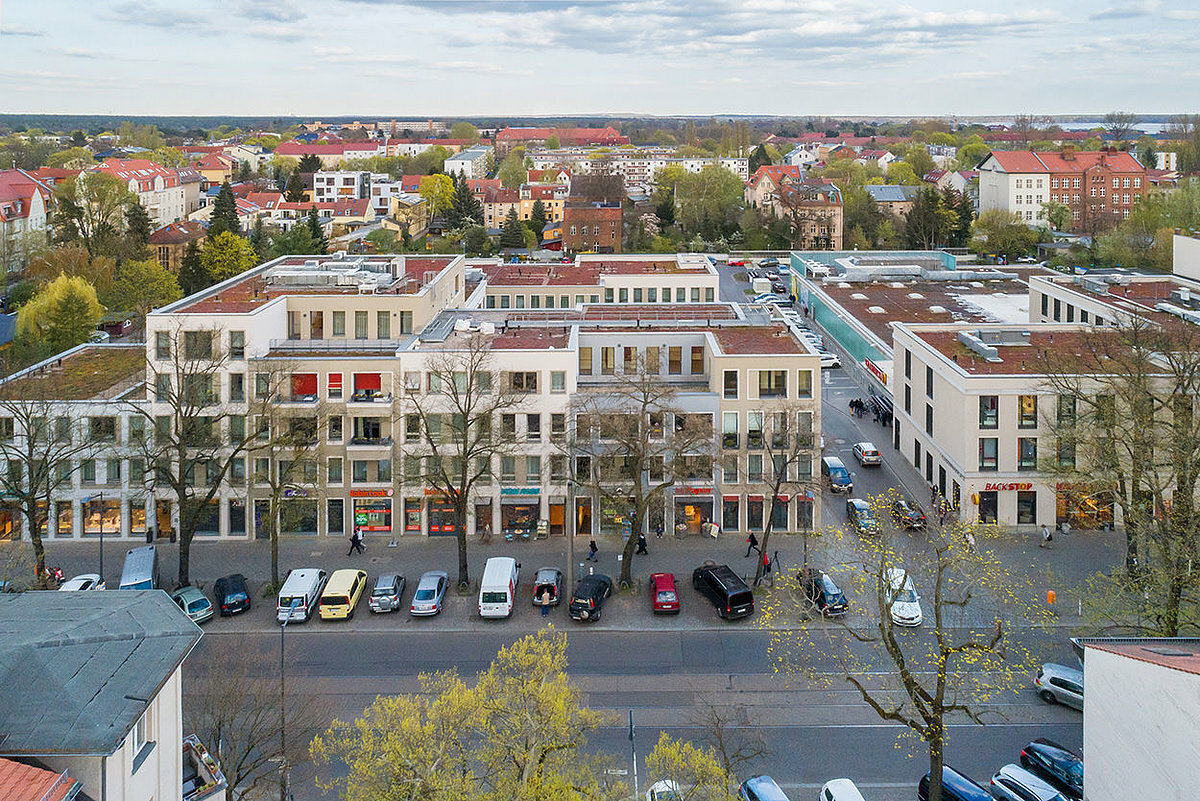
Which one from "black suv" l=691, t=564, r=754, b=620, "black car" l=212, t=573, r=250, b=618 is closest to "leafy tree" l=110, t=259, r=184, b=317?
"black car" l=212, t=573, r=250, b=618

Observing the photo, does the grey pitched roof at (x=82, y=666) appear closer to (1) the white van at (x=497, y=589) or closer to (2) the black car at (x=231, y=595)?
(2) the black car at (x=231, y=595)

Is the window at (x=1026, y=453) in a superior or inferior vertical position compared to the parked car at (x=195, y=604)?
superior

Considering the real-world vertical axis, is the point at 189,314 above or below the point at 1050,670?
above

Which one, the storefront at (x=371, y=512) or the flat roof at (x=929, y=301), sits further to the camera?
the flat roof at (x=929, y=301)

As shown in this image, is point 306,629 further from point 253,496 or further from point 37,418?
point 37,418

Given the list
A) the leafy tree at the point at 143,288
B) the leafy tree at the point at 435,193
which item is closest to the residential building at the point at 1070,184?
the leafy tree at the point at 435,193

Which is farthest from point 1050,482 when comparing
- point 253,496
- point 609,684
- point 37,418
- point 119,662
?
point 37,418

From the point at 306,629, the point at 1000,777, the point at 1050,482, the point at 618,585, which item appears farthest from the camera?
the point at 1050,482

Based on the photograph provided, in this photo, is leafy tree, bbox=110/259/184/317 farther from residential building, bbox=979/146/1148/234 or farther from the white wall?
residential building, bbox=979/146/1148/234

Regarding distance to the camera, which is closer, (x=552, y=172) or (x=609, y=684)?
(x=609, y=684)
